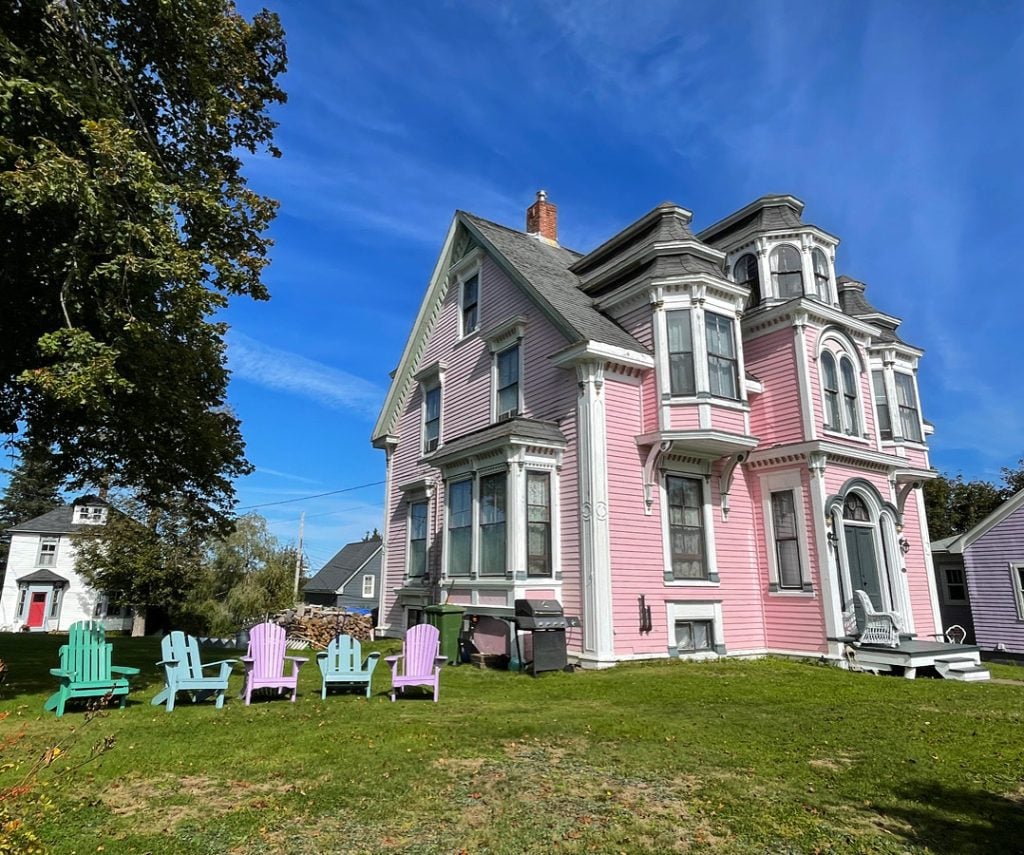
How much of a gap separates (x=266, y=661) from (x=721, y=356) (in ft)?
37.0

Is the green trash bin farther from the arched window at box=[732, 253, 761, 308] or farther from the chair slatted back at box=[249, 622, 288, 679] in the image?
the arched window at box=[732, 253, 761, 308]

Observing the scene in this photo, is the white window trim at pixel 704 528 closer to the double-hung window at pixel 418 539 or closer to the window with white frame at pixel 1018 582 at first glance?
the double-hung window at pixel 418 539

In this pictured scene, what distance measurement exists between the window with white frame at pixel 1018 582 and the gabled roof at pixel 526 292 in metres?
16.6

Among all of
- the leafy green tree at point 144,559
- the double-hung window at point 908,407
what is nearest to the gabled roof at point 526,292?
the double-hung window at point 908,407

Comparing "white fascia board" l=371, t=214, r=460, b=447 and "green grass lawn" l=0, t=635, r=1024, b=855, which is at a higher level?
"white fascia board" l=371, t=214, r=460, b=447

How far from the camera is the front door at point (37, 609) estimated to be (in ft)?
135

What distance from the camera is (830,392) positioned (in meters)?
16.3

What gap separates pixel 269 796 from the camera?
529 cm

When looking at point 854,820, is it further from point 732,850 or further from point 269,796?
point 269,796

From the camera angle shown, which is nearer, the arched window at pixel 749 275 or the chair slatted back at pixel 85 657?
the chair slatted back at pixel 85 657

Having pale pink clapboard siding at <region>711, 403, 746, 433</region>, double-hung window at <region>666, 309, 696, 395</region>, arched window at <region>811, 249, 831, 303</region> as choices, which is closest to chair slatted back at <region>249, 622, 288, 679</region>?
double-hung window at <region>666, 309, 696, 395</region>

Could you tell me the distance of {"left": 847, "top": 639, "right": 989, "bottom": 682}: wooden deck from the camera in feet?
43.9

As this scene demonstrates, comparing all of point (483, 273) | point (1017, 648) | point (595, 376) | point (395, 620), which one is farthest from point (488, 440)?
point (1017, 648)

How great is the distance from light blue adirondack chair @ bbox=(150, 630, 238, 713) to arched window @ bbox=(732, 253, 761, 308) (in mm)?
14701
